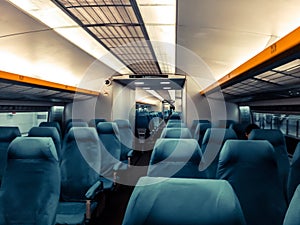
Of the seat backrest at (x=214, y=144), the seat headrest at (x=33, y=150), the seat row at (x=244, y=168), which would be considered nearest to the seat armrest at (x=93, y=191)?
the seat headrest at (x=33, y=150)

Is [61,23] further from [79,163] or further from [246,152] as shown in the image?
[246,152]

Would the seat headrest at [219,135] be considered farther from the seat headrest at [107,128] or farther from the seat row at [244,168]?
the seat headrest at [107,128]

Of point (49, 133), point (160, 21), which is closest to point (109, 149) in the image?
point (49, 133)

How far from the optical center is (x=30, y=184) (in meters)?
2.53

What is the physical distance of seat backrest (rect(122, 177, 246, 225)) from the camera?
1.10 m

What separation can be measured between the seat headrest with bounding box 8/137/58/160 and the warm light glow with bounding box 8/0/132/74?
1.40 metres

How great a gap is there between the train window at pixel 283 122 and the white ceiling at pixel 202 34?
168 cm

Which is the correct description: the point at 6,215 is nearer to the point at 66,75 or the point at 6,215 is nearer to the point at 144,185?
the point at 144,185

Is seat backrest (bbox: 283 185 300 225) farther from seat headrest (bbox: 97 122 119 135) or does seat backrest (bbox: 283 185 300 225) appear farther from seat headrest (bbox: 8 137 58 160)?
seat headrest (bbox: 97 122 119 135)

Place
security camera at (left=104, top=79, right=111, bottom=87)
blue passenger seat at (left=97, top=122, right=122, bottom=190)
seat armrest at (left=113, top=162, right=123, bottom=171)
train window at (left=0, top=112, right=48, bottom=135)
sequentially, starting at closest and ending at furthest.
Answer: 1. seat armrest at (left=113, top=162, right=123, bottom=171)
2. blue passenger seat at (left=97, top=122, right=122, bottom=190)
3. train window at (left=0, top=112, right=48, bottom=135)
4. security camera at (left=104, top=79, right=111, bottom=87)

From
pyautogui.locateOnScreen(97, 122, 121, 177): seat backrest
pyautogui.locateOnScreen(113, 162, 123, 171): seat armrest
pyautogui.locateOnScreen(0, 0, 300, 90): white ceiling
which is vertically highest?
pyautogui.locateOnScreen(0, 0, 300, 90): white ceiling

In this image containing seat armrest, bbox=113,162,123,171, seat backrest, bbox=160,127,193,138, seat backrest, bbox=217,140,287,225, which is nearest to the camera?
seat backrest, bbox=217,140,287,225

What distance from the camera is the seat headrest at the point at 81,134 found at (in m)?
3.81

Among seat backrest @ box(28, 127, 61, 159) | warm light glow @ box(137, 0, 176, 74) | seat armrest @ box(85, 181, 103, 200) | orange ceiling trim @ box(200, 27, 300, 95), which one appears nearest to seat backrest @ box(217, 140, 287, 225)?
orange ceiling trim @ box(200, 27, 300, 95)
